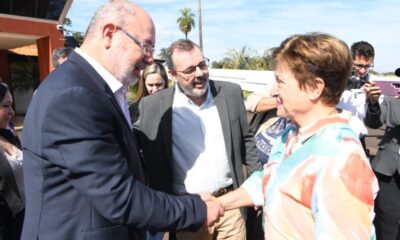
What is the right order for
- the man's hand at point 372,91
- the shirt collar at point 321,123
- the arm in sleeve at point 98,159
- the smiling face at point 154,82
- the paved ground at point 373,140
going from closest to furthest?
the arm in sleeve at point 98,159 → the shirt collar at point 321,123 → the man's hand at point 372,91 → the smiling face at point 154,82 → the paved ground at point 373,140

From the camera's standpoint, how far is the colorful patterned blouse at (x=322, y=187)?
4.25 feet

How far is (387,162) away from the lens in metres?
3.10

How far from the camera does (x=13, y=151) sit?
2893 mm

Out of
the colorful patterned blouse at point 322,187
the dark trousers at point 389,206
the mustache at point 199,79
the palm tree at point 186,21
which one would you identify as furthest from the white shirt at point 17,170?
the palm tree at point 186,21

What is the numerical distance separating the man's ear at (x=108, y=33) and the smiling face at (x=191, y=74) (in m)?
1.06

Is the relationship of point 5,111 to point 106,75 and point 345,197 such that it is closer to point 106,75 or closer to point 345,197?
point 106,75

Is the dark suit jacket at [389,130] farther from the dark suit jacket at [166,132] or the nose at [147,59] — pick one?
the nose at [147,59]

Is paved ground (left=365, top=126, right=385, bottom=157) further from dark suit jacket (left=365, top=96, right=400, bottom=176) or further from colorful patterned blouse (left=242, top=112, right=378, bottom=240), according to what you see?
colorful patterned blouse (left=242, top=112, right=378, bottom=240)

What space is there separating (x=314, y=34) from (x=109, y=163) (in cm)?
98

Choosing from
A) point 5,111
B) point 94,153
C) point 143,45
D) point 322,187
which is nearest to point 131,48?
point 143,45

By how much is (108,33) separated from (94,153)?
56 centimetres

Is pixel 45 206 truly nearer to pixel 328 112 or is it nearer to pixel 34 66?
pixel 328 112

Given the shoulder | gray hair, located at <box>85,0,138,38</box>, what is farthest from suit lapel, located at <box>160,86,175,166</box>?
gray hair, located at <box>85,0,138,38</box>

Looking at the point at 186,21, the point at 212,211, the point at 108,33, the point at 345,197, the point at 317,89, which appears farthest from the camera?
the point at 186,21
